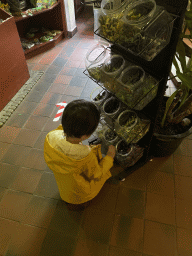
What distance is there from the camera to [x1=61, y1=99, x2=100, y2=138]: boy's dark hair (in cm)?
115

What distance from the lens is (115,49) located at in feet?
5.21

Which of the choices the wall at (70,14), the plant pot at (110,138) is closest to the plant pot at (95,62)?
the plant pot at (110,138)

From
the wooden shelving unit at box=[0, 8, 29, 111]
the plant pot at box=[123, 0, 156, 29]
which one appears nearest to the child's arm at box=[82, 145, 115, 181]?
the plant pot at box=[123, 0, 156, 29]

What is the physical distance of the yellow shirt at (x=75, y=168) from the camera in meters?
1.26

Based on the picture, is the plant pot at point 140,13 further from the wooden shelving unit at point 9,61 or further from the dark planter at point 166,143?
the wooden shelving unit at point 9,61

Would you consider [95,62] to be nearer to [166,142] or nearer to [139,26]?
[139,26]

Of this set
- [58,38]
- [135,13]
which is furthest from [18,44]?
[135,13]

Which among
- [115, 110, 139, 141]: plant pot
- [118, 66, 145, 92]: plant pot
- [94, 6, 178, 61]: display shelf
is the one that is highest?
[94, 6, 178, 61]: display shelf

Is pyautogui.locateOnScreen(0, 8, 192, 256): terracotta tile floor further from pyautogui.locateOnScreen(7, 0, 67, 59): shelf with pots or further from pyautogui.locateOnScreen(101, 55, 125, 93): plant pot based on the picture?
pyautogui.locateOnScreen(7, 0, 67, 59): shelf with pots

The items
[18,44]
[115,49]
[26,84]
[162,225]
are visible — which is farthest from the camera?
[26,84]

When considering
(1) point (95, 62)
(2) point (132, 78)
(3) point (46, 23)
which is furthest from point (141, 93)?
(3) point (46, 23)

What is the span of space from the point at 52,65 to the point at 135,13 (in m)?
2.36

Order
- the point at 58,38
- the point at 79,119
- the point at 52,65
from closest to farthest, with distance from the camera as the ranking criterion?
the point at 79,119
the point at 52,65
the point at 58,38

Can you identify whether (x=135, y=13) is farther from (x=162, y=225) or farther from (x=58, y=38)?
(x=58, y=38)
